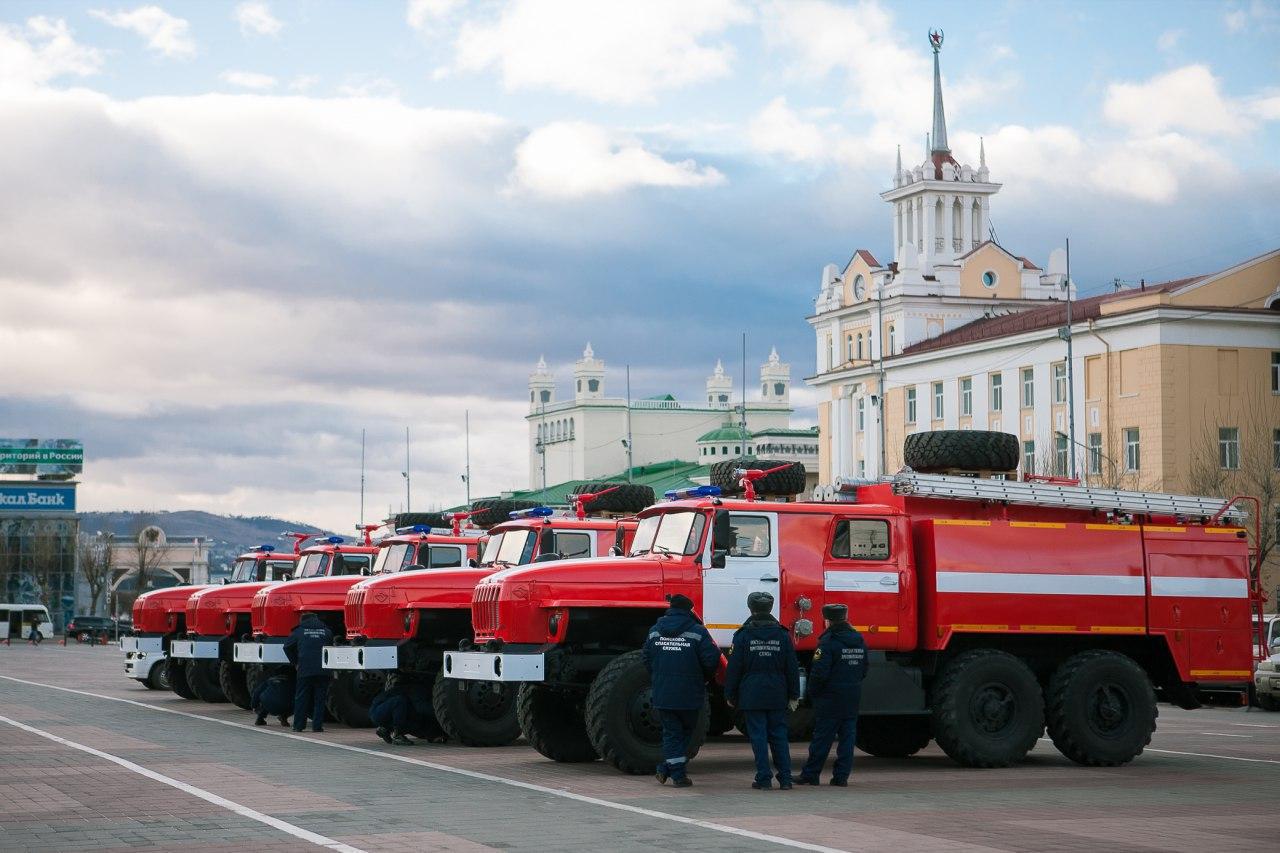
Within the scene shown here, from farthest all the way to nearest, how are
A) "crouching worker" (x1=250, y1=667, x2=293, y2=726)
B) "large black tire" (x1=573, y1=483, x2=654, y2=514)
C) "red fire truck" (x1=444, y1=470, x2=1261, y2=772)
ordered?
1. "large black tire" (x1=573, y1=483, x2=654, y2=514)
2. "crouching worker" (x1=250, y1=667, x2=293, y2=726)
3. "red fire truck" (x1=444, y1=470, x2=1261, y2=772)

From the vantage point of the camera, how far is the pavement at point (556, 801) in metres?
13.1

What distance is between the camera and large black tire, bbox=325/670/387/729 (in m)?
24.8

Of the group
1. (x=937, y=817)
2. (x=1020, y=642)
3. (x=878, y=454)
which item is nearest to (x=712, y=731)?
(x=1020, y=642)

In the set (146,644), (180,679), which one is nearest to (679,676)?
(180,679)

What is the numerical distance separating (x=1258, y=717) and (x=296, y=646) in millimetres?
16966

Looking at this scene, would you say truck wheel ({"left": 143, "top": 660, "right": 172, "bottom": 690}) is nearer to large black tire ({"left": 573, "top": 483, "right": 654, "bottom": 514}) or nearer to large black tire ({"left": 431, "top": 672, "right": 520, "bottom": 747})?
large black tire ({"left": 573, "top": 483, "right": 654, "bottom": 514})

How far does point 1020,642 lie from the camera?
1997 centimetres

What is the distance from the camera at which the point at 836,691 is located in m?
17.2

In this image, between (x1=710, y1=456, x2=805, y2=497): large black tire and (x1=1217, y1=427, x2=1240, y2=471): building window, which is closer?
(x1=710, y1=456, x2=805, y2=497): large black tire

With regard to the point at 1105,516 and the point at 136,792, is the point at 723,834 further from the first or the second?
the point at 1105,516

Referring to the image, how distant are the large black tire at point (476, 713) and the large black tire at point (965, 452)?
5.54 metres

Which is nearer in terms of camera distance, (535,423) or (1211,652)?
(1211,652)

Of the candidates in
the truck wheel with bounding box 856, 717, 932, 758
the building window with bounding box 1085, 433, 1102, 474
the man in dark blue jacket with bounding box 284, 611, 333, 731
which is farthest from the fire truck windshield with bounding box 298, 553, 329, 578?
the building window with bounding box 1085, 433, 1102, 474

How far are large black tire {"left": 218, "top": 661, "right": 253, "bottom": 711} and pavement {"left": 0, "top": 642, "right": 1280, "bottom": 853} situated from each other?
6.15 metres
